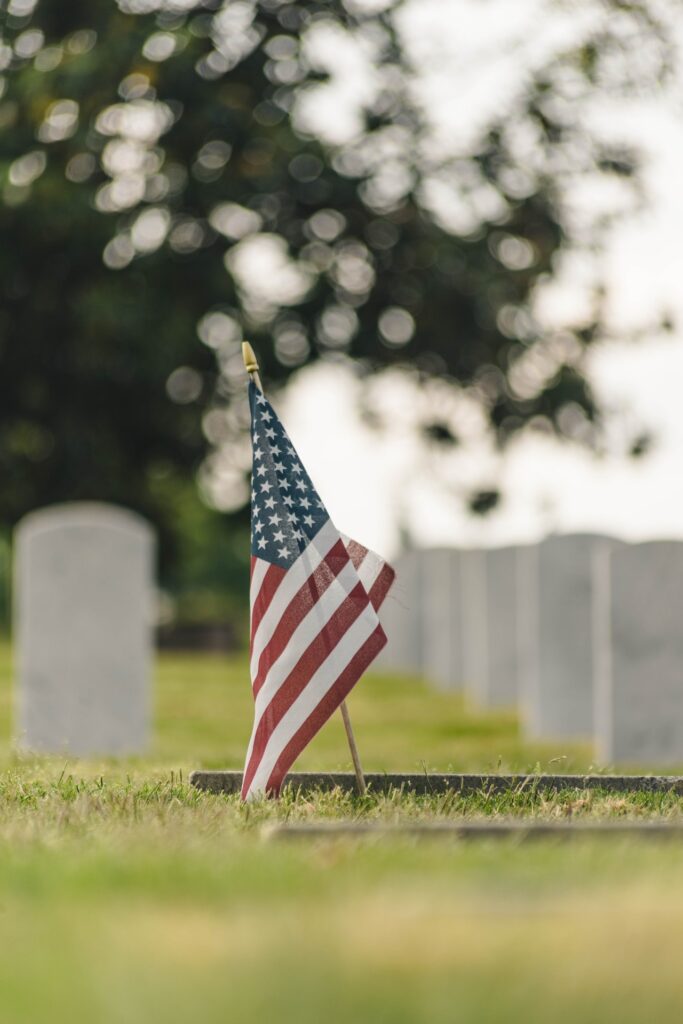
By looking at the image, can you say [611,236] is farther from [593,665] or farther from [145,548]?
[145,548]

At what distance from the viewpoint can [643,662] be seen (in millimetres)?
11664

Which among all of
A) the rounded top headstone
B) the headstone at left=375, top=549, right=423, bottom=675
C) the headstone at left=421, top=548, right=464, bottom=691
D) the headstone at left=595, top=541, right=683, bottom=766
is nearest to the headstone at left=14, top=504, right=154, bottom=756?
the rounded top headstone

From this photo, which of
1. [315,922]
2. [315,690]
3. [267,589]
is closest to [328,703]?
[315,690]


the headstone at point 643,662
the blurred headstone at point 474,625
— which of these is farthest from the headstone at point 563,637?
the blurred headstone at point 474,625

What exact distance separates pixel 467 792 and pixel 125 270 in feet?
46.1

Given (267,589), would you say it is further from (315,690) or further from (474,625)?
(474,625)

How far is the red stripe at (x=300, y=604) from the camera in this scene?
233 inches

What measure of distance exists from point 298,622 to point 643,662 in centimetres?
624

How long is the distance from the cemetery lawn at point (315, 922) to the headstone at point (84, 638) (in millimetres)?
6813

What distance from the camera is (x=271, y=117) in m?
18.8

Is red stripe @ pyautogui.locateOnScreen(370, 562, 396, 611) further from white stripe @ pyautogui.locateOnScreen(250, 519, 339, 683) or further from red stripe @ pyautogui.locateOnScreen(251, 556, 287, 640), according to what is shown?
red stripe @ pyautogui.locateOnScreen(251, 556, 287, 640)

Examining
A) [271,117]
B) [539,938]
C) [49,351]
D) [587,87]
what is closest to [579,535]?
[587,87]

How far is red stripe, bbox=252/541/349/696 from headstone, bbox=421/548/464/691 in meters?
15.3

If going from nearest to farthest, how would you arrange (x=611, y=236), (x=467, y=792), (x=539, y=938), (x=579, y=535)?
(x=539, y=938) → (x=467, y=792) → (x=579, y=535) → (x=611, y=236)
